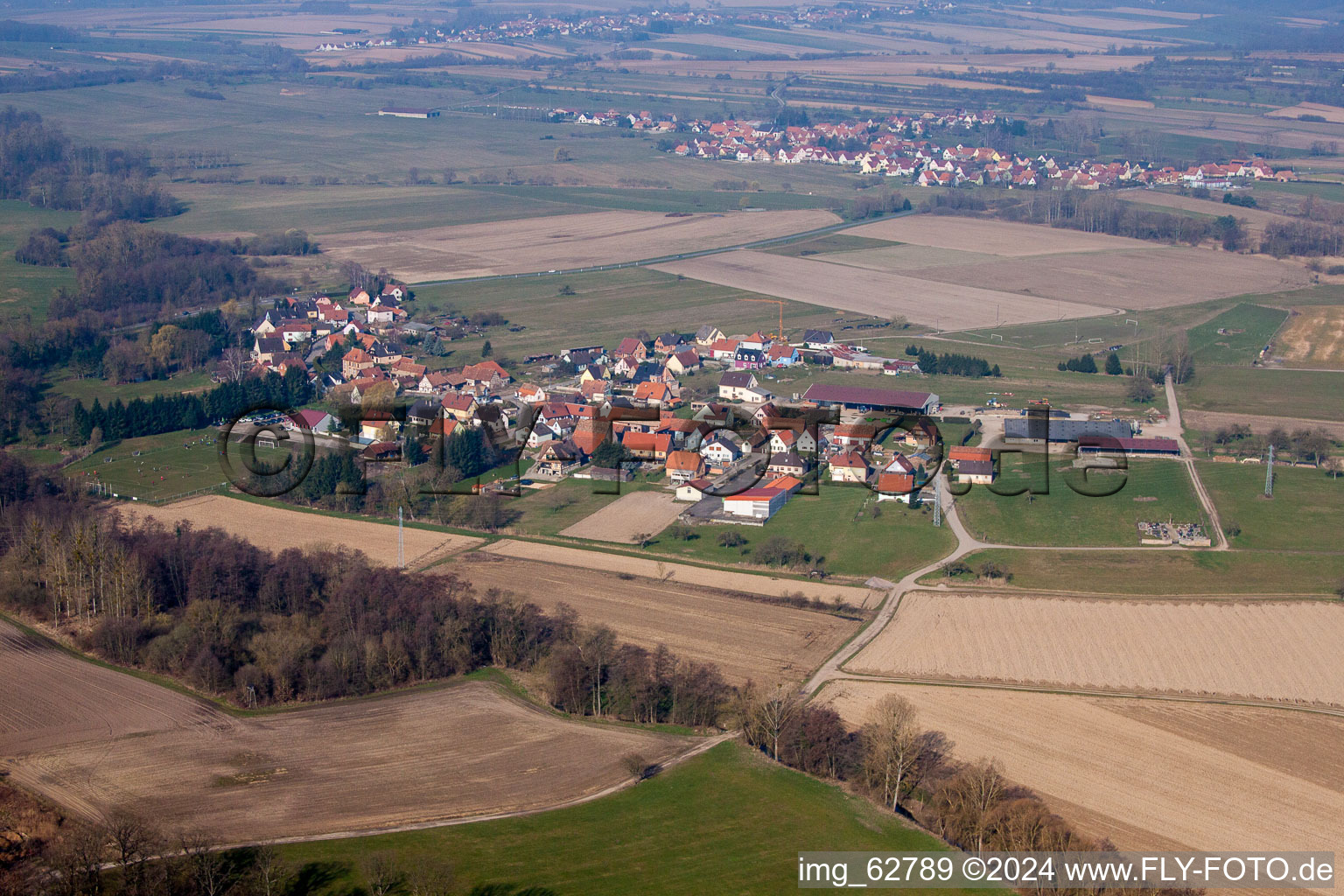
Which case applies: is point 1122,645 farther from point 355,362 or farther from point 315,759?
point 355,362

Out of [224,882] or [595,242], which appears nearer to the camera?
[224,882]

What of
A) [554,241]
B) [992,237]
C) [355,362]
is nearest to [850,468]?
[355,362]

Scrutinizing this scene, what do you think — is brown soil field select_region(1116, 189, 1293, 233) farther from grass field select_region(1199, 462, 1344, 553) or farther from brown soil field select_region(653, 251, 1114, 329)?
grass field select_region(1199, 462, 1344, 553)

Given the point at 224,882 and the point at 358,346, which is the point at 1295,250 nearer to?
the point at 358,346

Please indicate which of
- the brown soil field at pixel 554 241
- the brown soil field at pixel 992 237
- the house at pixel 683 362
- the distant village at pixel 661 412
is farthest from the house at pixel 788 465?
the brown soil field at pixel 992 237

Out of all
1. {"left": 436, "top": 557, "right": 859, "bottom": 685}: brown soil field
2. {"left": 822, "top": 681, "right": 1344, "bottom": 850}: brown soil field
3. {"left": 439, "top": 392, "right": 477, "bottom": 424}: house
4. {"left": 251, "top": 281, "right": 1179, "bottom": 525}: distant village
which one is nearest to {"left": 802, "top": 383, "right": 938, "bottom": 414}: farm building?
{"left": 251, "top": 281, "right": 1179, "bottom": 525}: distant village

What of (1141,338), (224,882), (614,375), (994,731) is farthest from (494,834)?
(1141,338)
